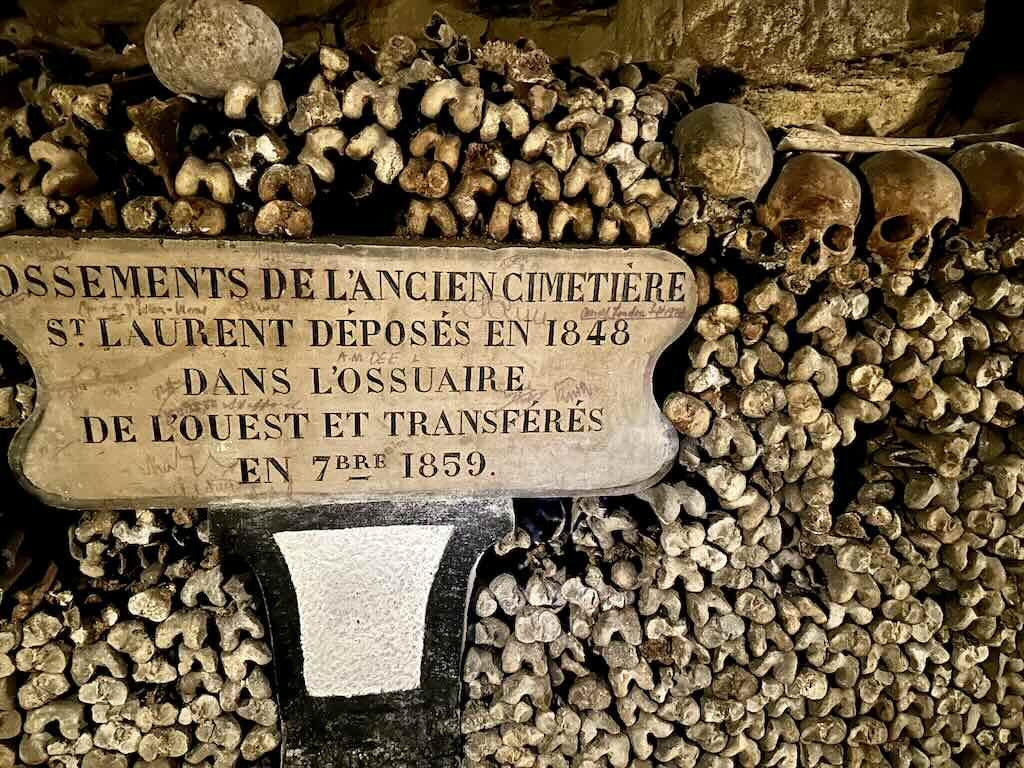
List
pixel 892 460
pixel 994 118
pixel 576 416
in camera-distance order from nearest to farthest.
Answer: pixel 576 416, pixel 892 460, pixel 994 118

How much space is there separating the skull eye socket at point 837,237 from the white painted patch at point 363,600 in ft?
3.87

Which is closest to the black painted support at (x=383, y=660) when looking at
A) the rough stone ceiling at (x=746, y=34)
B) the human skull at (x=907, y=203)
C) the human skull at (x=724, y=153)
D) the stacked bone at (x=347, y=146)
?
the stacked bone at (x=347, y=146)

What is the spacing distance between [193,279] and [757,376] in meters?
1.35

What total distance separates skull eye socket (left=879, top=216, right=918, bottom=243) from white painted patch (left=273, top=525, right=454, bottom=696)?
4.29 ft

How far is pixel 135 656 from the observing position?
1.76 m

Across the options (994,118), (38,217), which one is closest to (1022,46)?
(994,118)

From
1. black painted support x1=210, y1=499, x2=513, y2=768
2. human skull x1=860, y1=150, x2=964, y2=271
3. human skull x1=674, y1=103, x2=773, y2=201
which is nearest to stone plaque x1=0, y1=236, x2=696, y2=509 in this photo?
black painted support x1=210, y1=499, x2=513, y2=768

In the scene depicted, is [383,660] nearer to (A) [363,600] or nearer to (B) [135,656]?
(A) [363,600]

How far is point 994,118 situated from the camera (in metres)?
2.32

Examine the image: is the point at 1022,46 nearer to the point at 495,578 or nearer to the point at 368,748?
the point at 495,578

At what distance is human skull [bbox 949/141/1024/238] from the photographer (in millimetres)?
1621

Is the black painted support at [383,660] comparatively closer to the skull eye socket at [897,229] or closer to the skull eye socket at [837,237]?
the skull eye socket at [837,237]

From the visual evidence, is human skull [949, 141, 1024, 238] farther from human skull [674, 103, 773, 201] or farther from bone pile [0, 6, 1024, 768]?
human skull [674, 103, 773, 201]

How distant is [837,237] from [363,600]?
152 cm
